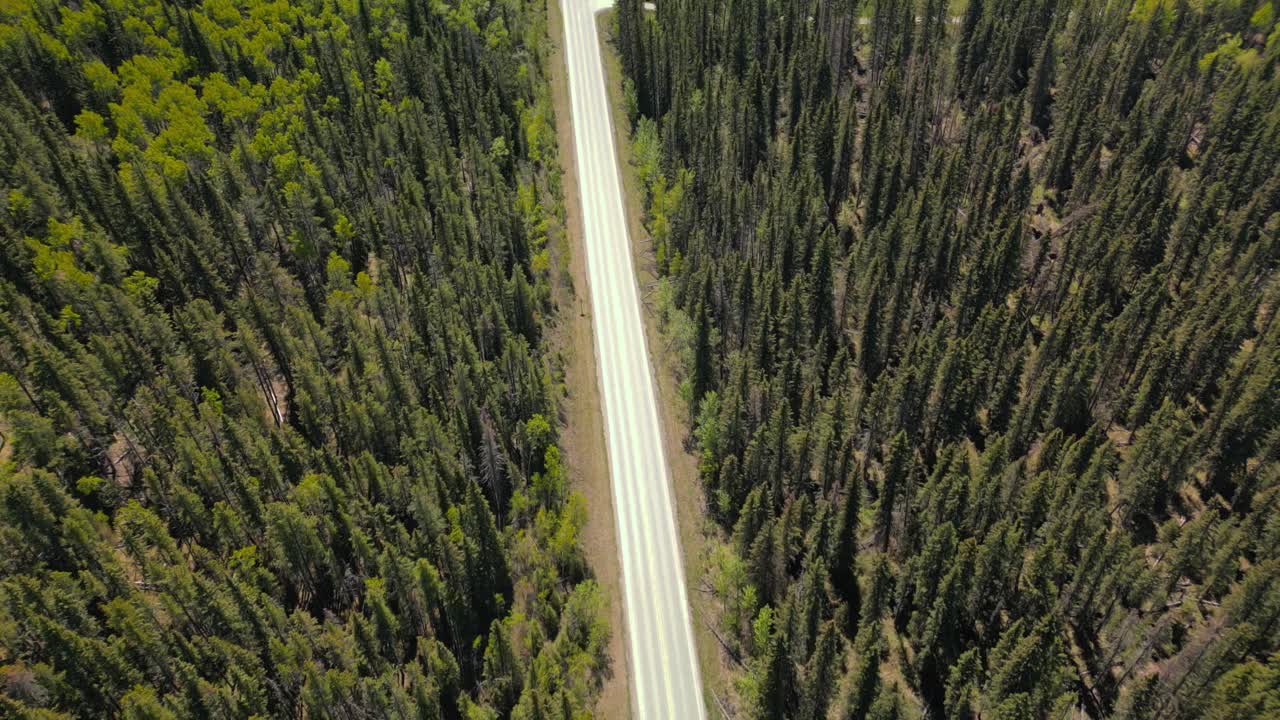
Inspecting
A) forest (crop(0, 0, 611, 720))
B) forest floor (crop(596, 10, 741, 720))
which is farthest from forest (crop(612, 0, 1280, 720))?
forest (crop(0, 0, 611, 720))

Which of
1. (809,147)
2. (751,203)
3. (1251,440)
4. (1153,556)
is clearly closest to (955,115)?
(809,147)

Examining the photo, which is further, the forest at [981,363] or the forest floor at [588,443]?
the forest floor at [588,443]

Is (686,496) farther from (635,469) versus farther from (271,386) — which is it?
(271,386)


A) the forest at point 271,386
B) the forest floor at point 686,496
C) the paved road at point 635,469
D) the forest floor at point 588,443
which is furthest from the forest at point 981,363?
the forest at point 271,386

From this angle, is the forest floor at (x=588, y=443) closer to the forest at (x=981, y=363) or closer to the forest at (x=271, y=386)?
the forest at (x=271, y=386)

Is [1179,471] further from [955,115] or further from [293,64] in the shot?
[293,64]

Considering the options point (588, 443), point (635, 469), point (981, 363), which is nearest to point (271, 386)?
point (588, 443)
